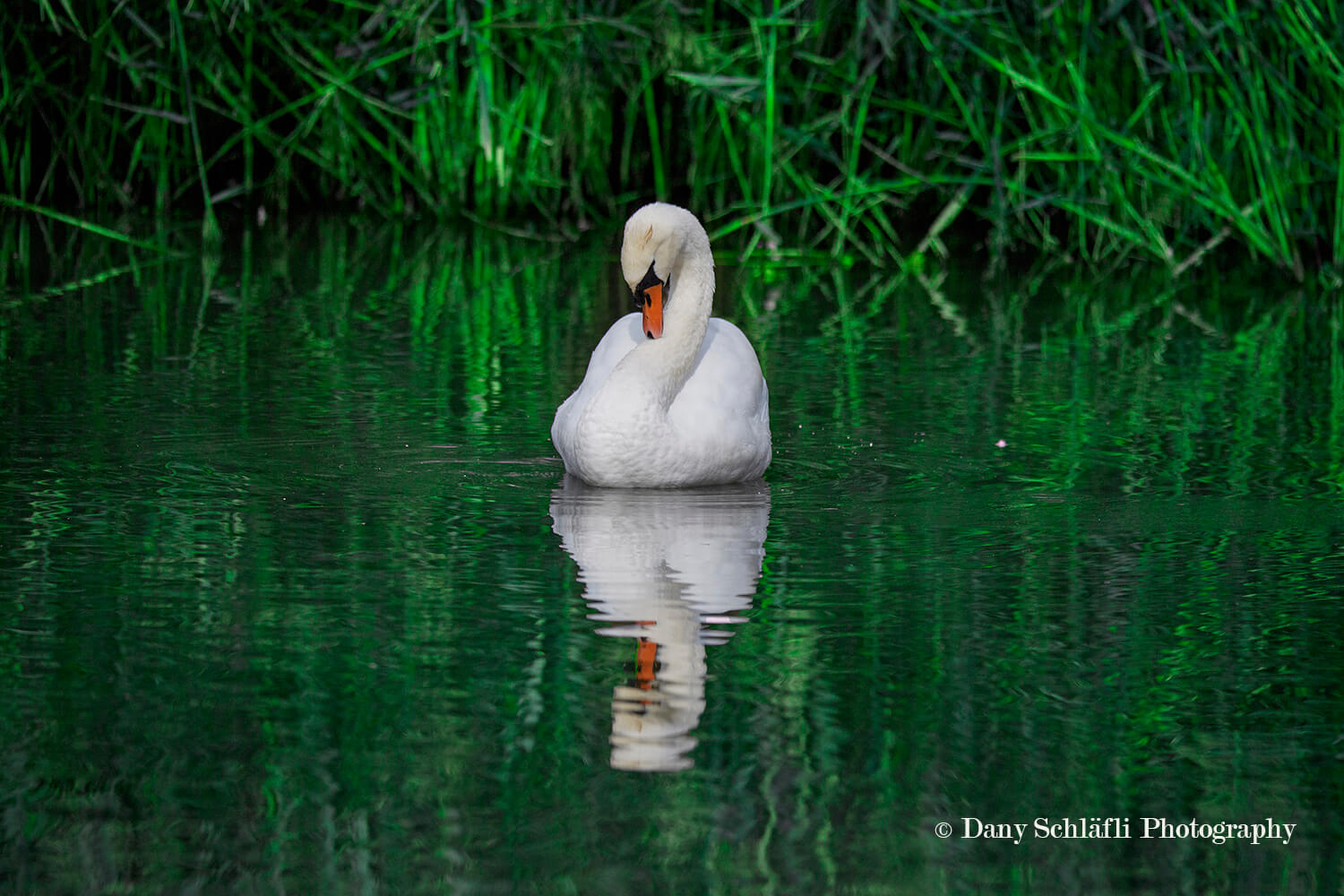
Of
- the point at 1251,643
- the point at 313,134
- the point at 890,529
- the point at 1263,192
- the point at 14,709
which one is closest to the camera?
the point at 14,709

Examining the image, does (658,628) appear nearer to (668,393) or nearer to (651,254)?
(668,393)

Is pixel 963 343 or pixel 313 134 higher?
pixel 313 134

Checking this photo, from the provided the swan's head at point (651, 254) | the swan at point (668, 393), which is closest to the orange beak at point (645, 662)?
the swan at point (668, 393)

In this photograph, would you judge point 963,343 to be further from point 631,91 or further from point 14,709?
point 14,709

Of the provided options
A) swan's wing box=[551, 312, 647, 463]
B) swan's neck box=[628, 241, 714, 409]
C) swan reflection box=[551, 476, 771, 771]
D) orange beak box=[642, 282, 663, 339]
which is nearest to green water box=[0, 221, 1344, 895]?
swan reflection box=[551, 476, 771, 771]

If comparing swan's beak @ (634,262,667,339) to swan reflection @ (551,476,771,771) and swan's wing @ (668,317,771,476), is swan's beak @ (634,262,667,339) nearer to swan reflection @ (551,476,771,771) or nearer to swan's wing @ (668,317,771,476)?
swan's wing @ (668,317,771,476)

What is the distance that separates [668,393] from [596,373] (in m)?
0.44

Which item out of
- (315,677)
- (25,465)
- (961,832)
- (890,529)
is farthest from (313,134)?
(961,832)

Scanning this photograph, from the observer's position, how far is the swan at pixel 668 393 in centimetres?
603

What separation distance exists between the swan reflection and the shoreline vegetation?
4333 mm

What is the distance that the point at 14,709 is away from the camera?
407 centimetres

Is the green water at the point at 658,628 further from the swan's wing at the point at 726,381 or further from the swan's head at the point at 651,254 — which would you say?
the swan's head at the point at 651,254

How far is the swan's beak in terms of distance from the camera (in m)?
6.25

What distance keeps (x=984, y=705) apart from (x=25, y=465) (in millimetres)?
3095
